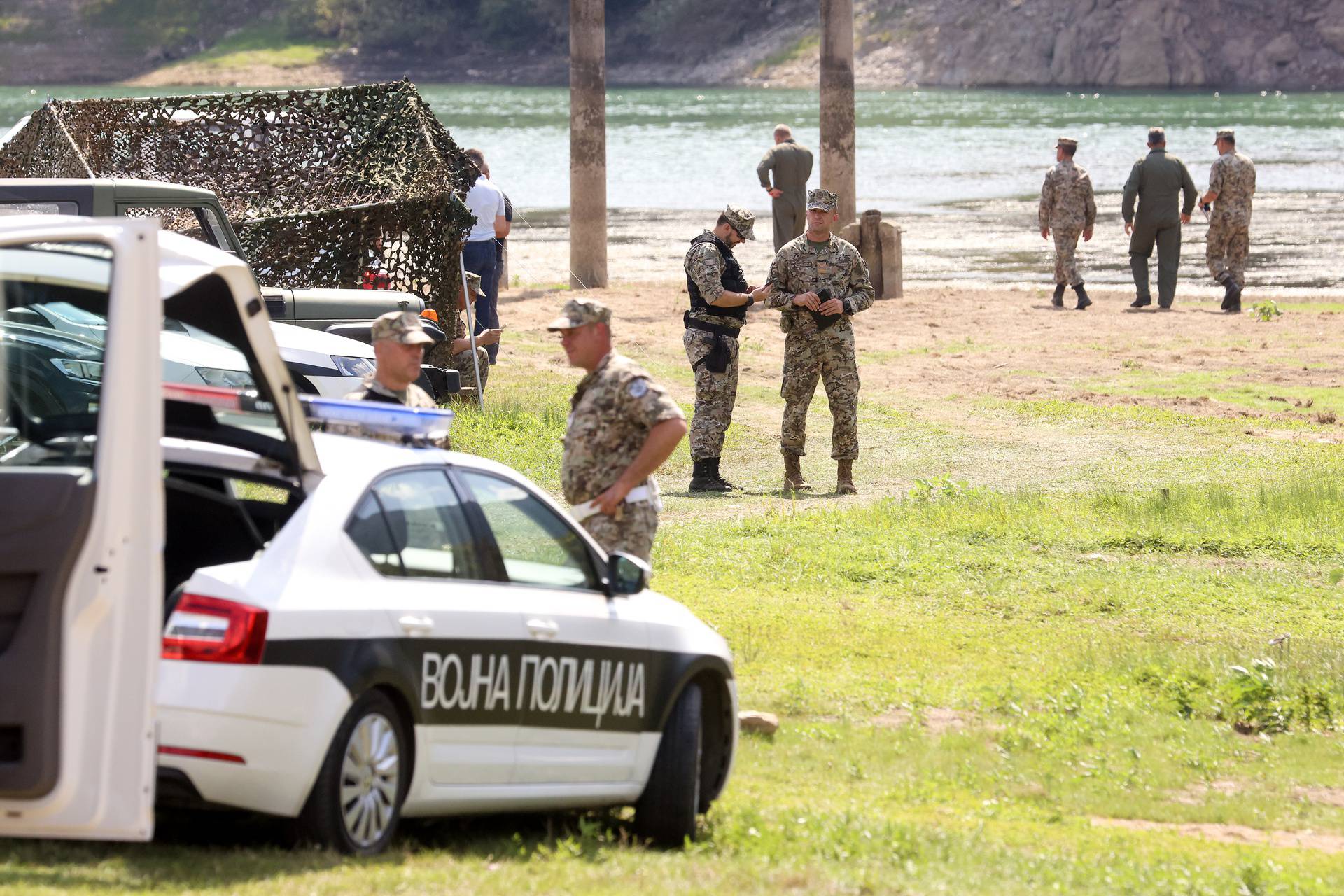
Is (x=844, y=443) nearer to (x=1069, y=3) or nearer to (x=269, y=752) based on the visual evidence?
(x=269, y=752)

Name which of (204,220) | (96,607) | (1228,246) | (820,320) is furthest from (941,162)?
(96,607)

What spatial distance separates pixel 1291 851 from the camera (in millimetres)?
7020

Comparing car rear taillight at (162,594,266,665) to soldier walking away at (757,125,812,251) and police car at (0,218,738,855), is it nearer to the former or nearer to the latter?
police car at (0,218,738,855)

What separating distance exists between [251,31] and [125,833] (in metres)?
135

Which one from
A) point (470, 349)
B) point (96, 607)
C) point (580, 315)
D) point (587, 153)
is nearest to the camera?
point (96, 607)

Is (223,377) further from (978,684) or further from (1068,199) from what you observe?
(1068,199)

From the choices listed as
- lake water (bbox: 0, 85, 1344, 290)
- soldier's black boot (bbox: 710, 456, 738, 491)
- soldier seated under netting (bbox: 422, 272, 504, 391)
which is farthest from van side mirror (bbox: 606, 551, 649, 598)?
lake water (bbox: 0, 85, 1344, 290)

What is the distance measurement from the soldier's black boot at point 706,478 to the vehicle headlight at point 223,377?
11.5 ft

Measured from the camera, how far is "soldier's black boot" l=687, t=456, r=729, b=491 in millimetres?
14047

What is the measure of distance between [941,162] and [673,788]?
5179 cm

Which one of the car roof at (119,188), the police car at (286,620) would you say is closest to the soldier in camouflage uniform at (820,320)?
the car roof at (119,188)

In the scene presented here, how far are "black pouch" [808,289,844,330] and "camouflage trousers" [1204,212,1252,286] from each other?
12.0 m

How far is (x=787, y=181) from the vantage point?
25.0 m

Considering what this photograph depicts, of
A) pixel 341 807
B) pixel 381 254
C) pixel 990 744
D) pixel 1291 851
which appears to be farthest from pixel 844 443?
pixel 341 807
